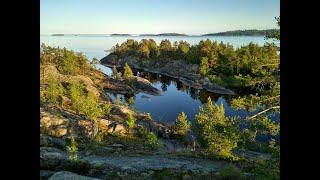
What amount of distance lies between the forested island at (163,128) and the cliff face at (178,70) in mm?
313

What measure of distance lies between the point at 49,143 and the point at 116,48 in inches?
2499

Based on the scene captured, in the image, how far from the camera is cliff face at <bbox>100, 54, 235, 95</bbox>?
5304cm

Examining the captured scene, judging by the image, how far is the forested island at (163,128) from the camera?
36.3ft

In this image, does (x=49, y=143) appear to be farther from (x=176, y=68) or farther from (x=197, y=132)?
(x=176, y=68)

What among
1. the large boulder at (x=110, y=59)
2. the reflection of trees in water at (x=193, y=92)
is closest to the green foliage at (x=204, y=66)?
the reflection of trees in water at (x=193, y=92)

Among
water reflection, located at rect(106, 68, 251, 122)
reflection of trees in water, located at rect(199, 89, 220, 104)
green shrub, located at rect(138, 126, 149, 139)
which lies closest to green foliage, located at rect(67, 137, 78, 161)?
green shrub, located at rect(138, 126, 149, 139)

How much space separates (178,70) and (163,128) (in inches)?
1398

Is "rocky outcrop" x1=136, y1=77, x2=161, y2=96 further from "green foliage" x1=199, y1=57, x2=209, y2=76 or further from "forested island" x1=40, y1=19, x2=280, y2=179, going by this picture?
"green foliage" x1=199, y1=57, x2=209, y2=76

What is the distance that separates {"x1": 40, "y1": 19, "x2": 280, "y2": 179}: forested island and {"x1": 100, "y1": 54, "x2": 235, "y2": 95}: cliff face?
313 mm

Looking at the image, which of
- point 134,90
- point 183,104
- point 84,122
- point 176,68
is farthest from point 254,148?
point 176,68

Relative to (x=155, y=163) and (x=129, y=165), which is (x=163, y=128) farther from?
(x=129, y=165)

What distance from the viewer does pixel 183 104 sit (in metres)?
47.6

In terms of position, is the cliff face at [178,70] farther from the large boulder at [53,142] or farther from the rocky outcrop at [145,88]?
the large boulder at [53,142]

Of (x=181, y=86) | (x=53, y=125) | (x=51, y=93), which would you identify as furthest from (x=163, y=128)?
(x=181, y=86)
